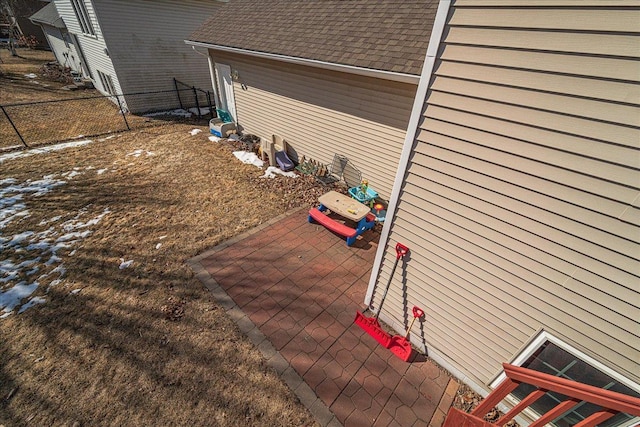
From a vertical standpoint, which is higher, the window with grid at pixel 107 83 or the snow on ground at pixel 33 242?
the window with grid at pixel 107 83

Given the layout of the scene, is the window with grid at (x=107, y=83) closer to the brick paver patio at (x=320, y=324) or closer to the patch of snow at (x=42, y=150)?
the patch of snow at (x=42, y=150)

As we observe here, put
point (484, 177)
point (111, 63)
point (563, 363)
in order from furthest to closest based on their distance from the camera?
1. point (111, 63)
2. point (563, 363)
3. point (484, 177)

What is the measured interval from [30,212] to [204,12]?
12.2 metres

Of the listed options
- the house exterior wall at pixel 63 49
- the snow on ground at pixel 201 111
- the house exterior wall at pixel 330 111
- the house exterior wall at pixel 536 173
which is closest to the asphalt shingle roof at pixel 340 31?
the house exterior wall at pixel 330 111

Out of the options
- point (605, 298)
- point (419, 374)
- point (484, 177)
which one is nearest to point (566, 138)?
point (484, 177)

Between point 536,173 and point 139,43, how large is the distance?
15428 millimetres

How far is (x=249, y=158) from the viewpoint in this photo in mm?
8805

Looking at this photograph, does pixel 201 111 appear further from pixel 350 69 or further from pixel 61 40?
pixel 61 40

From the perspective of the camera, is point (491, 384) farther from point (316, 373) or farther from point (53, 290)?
point (53, 290)

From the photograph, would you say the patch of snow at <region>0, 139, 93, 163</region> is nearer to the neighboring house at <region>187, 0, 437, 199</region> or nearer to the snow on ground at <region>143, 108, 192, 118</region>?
the snow on ground at <region>143, 108, 192, 118</region>

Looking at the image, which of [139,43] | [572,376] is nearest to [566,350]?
[572,376]

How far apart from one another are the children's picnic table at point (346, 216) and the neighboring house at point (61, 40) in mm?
19540

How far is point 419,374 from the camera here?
352 cm

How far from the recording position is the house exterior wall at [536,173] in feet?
5.79
